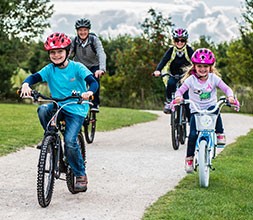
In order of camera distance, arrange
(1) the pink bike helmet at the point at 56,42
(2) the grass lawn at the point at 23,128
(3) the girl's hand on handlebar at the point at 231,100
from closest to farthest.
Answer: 1. (1) the pink bike helmet at the point at 56,42
2. (3) the girl's hand on handlebar at the point at 231,100
3. (2) the grass lawn at the point at 23,128

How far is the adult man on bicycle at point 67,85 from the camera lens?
22.2ft

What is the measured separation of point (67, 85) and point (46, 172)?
1.04 m

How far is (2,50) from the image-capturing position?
1416 inches

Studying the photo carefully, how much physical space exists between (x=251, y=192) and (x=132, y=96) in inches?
1082

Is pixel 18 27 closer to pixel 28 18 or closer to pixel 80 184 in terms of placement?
pixel 28 18

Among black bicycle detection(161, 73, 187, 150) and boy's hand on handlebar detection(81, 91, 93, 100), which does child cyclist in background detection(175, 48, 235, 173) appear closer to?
boy's hand on handlebar detection(81, 91, 93, 100)

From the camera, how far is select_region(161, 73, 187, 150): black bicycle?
37.3ft

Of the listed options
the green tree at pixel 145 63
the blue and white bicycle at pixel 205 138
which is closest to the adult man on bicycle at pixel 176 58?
the blue and white bicycle at pixel 205 138

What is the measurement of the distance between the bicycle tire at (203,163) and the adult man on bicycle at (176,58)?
375cm

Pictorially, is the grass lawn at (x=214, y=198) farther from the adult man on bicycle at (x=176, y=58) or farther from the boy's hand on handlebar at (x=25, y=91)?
the adult man on bicycle at (x=176, y=58)

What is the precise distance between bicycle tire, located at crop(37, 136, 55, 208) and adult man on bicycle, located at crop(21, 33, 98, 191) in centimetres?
25

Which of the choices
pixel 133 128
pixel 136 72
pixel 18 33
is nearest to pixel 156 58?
pixel 136 72

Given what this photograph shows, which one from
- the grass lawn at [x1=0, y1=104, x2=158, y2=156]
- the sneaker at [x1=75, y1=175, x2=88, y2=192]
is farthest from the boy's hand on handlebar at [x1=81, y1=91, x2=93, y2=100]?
the grass lawn at [x1=0, y1=104, x2=158, y2=156]

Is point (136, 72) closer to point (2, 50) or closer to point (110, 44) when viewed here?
point (2, 50)
